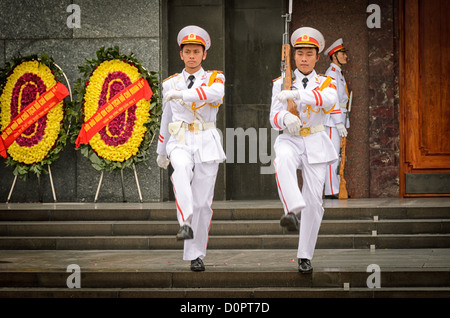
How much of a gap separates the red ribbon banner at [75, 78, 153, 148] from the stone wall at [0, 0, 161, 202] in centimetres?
50

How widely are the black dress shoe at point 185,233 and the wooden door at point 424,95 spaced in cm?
654

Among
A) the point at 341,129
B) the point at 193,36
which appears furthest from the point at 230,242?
the point at 341,129

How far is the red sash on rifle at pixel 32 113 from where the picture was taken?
12.5 meters

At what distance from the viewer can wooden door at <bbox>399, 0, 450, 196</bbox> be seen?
13.0 meters

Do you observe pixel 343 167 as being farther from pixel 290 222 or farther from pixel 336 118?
pixel 290 222

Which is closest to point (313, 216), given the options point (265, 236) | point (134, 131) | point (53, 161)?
point (265, 236)

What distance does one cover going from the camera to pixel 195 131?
7.94 metres

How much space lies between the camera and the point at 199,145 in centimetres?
788

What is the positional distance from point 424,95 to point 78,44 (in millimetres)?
5561

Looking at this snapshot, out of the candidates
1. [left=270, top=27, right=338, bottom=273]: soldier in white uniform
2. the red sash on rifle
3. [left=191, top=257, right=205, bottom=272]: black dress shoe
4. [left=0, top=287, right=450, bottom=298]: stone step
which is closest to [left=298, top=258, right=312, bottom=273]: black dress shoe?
[left=270, top=27, right=338, bottom=273]: soldier in white uniform

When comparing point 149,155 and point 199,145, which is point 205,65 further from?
point 199,145

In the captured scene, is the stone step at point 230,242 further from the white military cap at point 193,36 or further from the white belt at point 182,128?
the white military cap at point 193,36

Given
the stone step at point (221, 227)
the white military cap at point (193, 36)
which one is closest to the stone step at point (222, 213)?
the stone step at point (221, 227)

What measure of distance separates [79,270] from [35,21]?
239 inches
